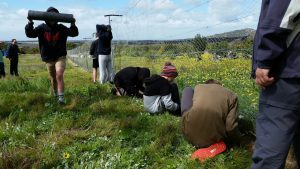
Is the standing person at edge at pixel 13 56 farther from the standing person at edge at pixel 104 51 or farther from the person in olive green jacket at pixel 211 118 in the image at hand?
the person in olive green jacket at pixel 211 118

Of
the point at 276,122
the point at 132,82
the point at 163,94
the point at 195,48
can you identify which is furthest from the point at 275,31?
the point at 195,48

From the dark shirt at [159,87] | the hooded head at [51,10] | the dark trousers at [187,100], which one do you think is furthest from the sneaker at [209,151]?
the hooded head at [51,10]

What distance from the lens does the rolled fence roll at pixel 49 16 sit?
6.35 meters

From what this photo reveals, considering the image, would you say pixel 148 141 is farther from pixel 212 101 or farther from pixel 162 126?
pixel 212 101

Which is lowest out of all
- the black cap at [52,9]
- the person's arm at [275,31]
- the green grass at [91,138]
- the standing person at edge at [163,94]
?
the green grass at [91,138]

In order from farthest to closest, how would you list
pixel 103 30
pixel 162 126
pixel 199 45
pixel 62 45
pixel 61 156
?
pixel 103 30
pixel 199 45
pixel 62 45
pixel 162 126
pixel 61 156

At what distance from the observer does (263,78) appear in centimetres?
244

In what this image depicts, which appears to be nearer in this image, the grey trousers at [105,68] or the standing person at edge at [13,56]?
the grey trousers at [105,68]

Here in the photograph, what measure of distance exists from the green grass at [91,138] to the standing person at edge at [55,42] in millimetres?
444

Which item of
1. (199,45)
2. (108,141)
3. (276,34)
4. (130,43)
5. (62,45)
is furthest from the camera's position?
(130,43)

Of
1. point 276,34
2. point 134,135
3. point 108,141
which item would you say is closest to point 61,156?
point 108,141

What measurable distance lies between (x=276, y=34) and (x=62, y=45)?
493 cm

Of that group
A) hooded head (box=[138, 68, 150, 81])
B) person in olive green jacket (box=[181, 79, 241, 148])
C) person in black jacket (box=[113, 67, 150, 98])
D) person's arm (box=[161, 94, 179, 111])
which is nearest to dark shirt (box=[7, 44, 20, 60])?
person in black jacket (box=[113, 67, 150, 98])

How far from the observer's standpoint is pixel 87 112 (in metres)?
5.58
